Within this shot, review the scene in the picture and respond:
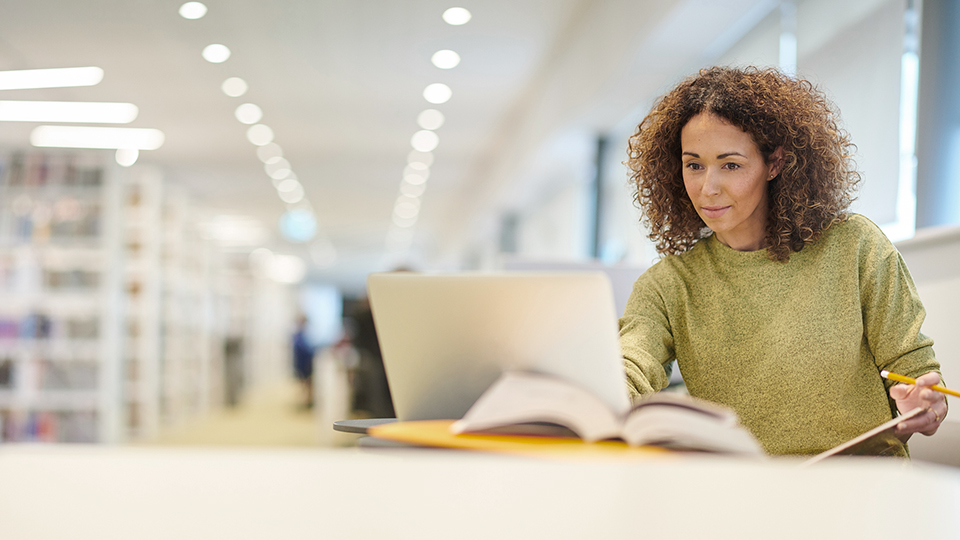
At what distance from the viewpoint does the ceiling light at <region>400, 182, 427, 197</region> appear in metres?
9.68

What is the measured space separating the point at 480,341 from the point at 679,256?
2.46 feet

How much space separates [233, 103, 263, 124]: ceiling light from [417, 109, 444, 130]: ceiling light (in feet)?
4.49

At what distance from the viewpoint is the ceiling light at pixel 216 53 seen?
4.92 meters

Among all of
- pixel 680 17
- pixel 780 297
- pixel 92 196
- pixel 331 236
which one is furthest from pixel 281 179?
pixel 780 297

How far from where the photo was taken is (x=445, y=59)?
526cm

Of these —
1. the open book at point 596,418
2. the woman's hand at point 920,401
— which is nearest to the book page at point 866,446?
the open book at point 596,418

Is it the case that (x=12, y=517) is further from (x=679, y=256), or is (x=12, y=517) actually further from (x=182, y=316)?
(x=182, y=316)

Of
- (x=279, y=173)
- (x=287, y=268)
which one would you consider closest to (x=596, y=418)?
(x=279, y=173)

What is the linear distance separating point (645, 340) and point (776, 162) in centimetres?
45

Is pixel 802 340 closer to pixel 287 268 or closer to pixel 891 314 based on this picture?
pixel 891 314

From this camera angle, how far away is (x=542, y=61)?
5.55m

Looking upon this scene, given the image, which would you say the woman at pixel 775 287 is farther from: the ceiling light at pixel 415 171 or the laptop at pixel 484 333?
the ceiling light at pixel 415 171

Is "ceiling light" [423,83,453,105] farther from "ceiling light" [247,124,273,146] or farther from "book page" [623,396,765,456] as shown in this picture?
"book page" [623,396,765,456]

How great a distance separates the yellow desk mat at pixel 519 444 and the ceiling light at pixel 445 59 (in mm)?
4524
